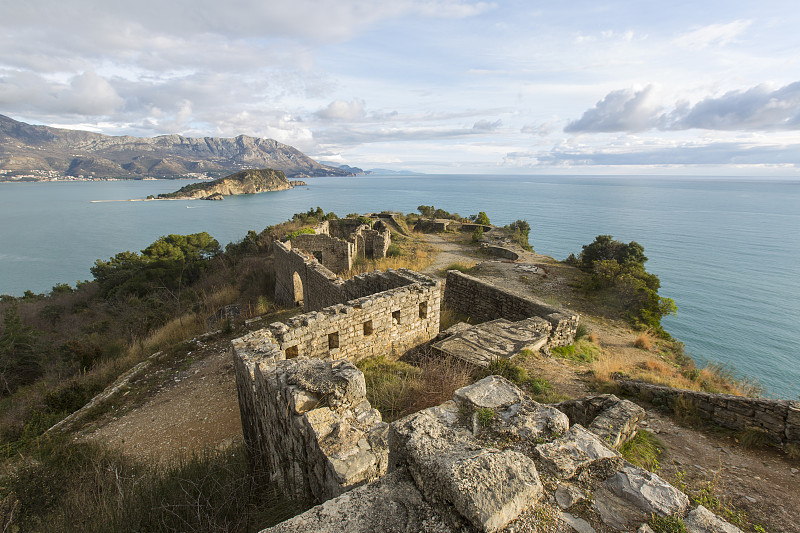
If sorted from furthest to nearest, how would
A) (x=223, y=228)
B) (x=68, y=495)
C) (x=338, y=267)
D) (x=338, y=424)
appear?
(x=223, y=228) → (x=338, y=267) → (x=68, y=495) → (x=338, y=424)

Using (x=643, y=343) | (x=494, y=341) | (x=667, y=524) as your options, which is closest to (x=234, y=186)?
(x=494, y=341)

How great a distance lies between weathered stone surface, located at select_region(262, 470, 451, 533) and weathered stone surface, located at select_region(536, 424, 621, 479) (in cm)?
99

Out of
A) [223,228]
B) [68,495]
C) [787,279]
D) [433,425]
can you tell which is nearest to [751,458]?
[433,425]

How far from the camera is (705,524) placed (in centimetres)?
219

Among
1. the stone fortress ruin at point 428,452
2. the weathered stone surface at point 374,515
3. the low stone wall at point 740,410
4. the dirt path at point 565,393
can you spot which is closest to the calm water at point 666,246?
the low stone wall at point 740,410

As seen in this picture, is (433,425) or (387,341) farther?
(387,341)

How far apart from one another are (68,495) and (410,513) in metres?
4.92

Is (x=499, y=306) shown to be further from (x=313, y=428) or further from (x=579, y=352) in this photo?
(x=313, y=428)

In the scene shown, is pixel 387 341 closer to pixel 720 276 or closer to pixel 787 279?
pixel 720 276

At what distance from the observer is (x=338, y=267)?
19.7 meters

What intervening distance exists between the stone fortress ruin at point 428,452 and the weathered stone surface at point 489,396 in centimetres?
1

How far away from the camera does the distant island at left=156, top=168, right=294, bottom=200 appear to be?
114m

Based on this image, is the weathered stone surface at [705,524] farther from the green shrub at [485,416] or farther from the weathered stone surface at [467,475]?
the green shrub at [485,416]

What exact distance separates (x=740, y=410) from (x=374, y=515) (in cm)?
633
